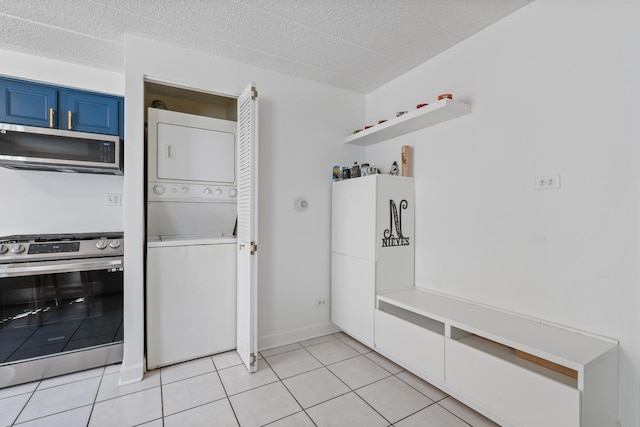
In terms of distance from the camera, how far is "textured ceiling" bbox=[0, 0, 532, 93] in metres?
1.76

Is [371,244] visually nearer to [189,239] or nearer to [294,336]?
[294,336]

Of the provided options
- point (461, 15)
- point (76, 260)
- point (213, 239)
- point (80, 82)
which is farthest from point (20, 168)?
point (461, 15)

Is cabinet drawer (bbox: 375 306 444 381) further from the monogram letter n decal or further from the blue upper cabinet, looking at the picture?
the blue upper cabinet

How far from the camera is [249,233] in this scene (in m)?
2.15

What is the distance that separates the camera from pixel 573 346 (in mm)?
1356

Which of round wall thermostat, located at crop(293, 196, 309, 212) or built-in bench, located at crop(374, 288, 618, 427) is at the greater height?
round wall thermostat, located at crop(293, 196, 309, 212)

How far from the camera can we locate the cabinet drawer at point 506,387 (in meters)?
1.23

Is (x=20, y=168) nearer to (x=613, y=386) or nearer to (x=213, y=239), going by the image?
(x=213, y=239)

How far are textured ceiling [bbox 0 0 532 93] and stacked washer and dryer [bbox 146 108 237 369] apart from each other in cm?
64

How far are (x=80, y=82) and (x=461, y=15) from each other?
3155 millimetres

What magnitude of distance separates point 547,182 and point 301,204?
1.88 m

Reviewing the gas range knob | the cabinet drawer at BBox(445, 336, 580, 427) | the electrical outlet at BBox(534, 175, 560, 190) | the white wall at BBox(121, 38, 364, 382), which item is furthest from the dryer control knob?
the electrical outlet at BBox(534, 175, 560, 190)

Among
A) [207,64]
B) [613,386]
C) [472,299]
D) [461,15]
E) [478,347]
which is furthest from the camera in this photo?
[207,64]

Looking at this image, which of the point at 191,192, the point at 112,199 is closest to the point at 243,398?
the point at 191,192
